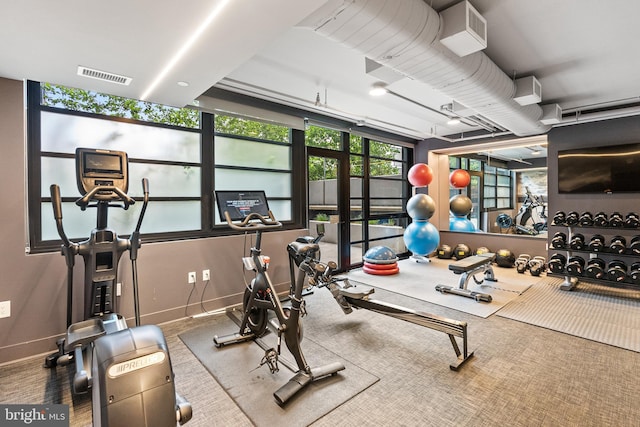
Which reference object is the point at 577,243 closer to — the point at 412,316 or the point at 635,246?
the point at 635,246

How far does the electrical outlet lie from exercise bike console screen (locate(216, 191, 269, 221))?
1.92 m

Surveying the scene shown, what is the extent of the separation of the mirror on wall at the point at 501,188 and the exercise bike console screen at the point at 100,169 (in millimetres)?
6198

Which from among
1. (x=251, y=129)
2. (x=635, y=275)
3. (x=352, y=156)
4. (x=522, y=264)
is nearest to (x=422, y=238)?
(x=522, y=264)

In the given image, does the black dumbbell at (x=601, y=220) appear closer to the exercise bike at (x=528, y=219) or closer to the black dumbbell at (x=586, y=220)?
the black dumbbell at (x=586, y=220)

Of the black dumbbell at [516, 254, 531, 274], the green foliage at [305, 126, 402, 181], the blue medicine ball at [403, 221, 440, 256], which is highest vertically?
the green foliage at [305, 126, 402, 181]

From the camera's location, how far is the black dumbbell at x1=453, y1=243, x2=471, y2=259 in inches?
253

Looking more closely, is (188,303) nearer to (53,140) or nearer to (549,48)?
(53,140)

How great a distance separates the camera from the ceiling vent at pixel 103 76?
8.31ft

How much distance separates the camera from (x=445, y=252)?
6.72 meters

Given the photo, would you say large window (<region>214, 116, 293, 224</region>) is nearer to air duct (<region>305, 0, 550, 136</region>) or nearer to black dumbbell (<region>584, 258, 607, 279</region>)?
air duct (<region>305, 0, 550, 136</region>)

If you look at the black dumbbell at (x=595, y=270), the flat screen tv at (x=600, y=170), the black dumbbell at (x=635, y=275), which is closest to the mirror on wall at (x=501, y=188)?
the flat screen tv at (x=600, y=170)

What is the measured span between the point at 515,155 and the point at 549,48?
23.0 ft

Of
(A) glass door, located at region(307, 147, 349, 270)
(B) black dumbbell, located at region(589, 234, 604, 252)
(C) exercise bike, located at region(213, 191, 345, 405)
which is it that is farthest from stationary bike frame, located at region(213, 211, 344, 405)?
(B) black dumbbell, located at region(589, 234, 604, 252)

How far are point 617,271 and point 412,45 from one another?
449cm
